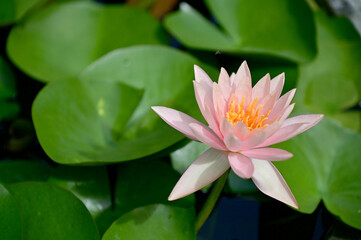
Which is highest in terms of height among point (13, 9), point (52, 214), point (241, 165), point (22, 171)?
point (241, 165)

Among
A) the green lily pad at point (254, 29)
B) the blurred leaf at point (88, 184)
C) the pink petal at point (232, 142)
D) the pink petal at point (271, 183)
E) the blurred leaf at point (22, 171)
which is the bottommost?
the blurred leaf at point (22, 171)

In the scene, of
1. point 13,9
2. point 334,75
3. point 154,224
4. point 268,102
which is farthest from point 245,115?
point 13,9

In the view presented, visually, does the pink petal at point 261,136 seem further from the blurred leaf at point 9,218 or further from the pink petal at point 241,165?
the blurred leaf at point 9,218

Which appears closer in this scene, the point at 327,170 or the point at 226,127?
the point at 226,127

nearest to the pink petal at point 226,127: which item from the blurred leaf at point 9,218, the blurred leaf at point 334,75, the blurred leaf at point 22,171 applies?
the blurred leaf at point 9,218

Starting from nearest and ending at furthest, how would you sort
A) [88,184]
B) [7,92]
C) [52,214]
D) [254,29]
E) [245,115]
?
1. [245,115]
2. [52,214]
3. [88,184]
4. [7,92]
5. [254,29]

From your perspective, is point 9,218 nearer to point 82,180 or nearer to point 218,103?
point 82,180

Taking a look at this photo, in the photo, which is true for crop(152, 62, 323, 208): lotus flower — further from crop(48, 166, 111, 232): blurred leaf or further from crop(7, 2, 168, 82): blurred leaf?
crop(7, 2, 168, 82): blurred leaf

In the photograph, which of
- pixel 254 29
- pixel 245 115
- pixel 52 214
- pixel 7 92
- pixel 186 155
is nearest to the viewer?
pixel 245 115
